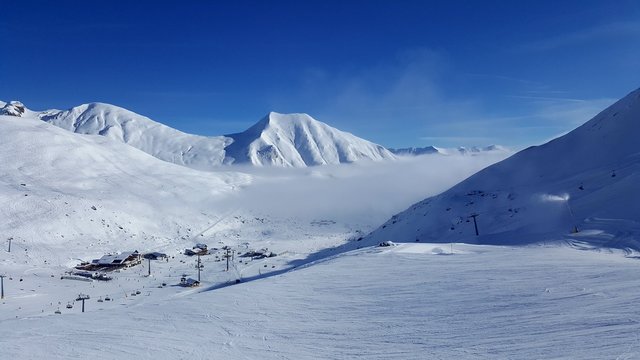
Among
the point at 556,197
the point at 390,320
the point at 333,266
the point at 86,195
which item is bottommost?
the point at 390,320

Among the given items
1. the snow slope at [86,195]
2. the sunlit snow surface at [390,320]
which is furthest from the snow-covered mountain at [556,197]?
the snow slope at [86,195]

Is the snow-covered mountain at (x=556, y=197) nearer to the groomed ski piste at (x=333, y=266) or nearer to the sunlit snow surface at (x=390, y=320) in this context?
the groomed ski piste at (x=333, y=266)

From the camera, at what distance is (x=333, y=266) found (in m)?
23.6

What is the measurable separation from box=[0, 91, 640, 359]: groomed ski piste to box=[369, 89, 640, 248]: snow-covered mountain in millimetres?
202

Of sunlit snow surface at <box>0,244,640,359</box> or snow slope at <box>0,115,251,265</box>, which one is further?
snow slope at <box>0,115,251,265</box>

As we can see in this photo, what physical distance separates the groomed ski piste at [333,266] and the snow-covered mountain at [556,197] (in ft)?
0.66

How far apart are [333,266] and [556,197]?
2701cm

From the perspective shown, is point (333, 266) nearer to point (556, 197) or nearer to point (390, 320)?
point (390, 320)

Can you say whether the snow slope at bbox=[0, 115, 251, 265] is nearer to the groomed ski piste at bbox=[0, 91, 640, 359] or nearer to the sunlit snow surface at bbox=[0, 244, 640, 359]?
the groomed ski piste at bbox=[0, 91, 640, 359]

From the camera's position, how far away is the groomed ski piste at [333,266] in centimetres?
1161

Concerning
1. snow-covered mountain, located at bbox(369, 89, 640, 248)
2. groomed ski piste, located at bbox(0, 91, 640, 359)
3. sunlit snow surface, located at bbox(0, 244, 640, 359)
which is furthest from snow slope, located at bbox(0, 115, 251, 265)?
sunlit snow surface, located at bbox(0, 244, 640, 359)

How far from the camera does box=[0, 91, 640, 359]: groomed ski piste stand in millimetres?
11609

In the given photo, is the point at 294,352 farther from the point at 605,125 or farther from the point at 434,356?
the point at 605,125

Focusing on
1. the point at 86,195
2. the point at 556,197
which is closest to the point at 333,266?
the point at 556,197
